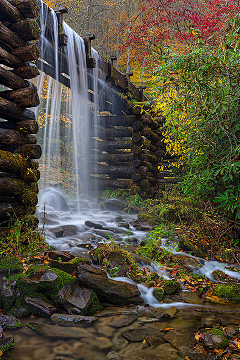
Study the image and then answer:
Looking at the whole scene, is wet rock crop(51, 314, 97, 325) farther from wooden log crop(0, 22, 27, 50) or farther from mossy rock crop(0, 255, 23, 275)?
wooden log crop(0, 22, 27, 50)

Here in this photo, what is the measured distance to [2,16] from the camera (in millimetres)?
4957

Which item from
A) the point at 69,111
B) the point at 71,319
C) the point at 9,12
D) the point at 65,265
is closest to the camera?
the point at 71,319

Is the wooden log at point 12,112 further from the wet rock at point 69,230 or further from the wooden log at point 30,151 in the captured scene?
the wet rock at point 69,230

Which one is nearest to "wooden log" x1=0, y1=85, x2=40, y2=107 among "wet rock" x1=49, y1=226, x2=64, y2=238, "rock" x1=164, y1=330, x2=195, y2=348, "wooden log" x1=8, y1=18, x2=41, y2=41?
"wooden log" x1=8, y1=18, x2=41, y2=41

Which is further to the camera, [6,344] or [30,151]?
[30,151]

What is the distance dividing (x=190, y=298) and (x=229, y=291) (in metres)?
0.67

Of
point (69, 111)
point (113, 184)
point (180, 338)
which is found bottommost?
point (180, 338)

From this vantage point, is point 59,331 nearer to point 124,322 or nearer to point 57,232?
point 124,322

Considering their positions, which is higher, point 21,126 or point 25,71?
point 25,71

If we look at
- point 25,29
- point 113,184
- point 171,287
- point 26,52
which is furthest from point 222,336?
point 113,184

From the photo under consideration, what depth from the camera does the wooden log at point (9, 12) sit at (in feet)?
15.5

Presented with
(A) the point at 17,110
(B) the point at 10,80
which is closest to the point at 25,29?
(B) the point at 10,80

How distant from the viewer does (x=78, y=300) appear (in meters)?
3.30

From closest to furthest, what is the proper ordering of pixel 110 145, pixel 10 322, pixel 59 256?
pixel 10 322
pixel 59 256
pixel 110 145
